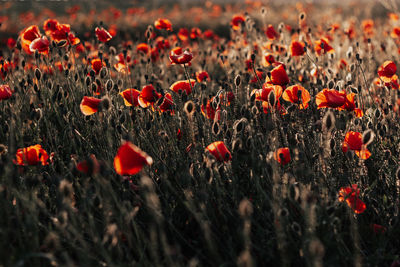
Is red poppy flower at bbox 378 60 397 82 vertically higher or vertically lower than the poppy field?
higher

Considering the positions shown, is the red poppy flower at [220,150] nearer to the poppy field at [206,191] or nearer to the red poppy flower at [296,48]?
the poppy field at [206,191]

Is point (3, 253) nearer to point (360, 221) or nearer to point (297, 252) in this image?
point (297, 252)

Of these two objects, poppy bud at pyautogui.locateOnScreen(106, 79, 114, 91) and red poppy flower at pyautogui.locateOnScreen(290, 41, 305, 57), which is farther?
red poppy flower at pyautogui.locateOnScreen(290, 41, 305, 57)

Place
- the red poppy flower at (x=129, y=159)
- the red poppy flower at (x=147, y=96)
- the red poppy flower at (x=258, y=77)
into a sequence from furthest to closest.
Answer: the red poppy flower at (x=258, y=77) < the red poppy flower at (x=147, y=96) < the red poppy flower at (x=129, y=159)

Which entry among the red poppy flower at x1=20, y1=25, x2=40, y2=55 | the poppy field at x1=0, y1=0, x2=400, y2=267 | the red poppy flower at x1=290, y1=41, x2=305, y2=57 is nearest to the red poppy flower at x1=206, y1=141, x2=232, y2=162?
the poppy field at x1=0, y1=0, x2=400, y2=267

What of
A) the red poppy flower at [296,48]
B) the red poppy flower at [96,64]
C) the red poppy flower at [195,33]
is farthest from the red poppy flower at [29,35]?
the red poppy flower at [195,33]

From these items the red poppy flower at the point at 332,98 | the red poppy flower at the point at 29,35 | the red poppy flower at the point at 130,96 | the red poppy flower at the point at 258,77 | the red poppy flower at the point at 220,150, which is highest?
the red poppy flower at the point at 29,35

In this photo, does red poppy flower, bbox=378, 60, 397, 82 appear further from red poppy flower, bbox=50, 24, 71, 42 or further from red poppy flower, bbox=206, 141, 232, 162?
red poppy flower, bbox=50, 24, 71, 42

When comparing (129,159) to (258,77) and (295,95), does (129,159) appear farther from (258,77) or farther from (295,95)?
(258,77)

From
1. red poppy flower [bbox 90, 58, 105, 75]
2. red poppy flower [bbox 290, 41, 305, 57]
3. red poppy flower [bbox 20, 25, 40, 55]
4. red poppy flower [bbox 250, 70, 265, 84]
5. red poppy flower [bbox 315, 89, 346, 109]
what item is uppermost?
red poppy flower [bbox 20, 25, 40, 55]

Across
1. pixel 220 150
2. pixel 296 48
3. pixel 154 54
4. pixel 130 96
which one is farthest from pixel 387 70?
pixel 154 54
